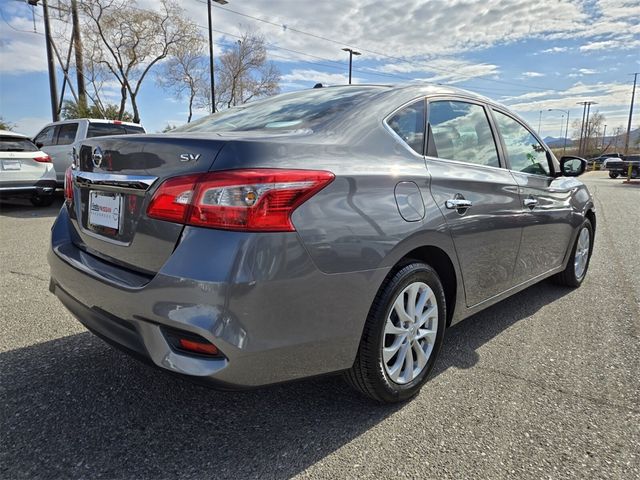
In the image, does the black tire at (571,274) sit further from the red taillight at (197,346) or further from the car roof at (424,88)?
the red taillight at (197,346)

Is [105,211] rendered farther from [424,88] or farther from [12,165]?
[12,165]

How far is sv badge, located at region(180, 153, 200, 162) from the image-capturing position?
178 centimetres

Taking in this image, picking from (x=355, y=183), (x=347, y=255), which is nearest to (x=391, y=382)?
(x=347, y=255)

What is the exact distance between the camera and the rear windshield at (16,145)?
8516 millimetres

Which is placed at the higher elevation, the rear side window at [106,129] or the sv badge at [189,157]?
the rear side window at [106,129]

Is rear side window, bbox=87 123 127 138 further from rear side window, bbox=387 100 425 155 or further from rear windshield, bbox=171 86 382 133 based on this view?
rear side window, bbox=387 100 425 155

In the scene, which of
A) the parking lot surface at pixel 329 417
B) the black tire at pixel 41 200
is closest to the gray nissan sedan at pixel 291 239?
the parking lot surface at pixel 329 417

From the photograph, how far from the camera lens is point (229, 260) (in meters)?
1.65

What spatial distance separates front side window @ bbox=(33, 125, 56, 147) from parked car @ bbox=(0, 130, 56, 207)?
1.38 m

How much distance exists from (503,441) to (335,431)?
29.9 inches

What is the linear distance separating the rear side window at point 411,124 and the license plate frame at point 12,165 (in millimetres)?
8554

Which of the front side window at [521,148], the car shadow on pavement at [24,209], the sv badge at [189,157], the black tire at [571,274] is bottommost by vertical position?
the car shadow on pavement at [24,209]

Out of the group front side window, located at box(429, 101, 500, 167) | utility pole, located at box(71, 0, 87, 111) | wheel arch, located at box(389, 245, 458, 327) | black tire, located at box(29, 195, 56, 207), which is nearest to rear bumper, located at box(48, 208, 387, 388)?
wheel arch, located at box(389, 245, 458, 327)

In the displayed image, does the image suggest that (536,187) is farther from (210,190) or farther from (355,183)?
(210,190)
